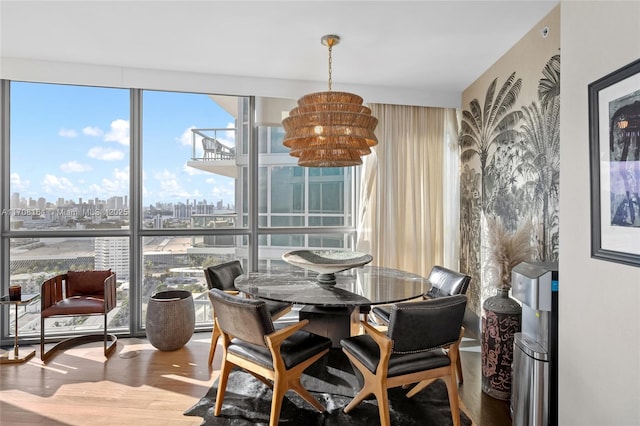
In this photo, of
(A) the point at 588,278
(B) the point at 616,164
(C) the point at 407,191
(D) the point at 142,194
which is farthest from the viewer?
(C) the point at 407,191

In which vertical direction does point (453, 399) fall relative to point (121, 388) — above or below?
above

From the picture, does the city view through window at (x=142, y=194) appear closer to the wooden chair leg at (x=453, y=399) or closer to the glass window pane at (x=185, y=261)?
the glass window pane at (x=185, y=261)

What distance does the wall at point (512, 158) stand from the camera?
2596mm

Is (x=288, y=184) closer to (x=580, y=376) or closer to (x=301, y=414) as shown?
(x=301, y=414)

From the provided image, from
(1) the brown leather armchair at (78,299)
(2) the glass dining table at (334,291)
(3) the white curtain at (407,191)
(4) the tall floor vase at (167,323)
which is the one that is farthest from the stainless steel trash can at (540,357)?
(1) the brown leather armchair at (78,299)

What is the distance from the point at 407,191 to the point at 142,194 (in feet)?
9.34

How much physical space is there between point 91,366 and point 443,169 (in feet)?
13.0

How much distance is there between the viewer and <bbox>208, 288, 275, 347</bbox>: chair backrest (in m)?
2.02

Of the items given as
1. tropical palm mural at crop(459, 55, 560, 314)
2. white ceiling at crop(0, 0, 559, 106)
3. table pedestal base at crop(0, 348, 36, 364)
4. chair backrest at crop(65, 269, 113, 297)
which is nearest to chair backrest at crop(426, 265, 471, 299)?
tropical palm mural at crop(459, 55, 560, 314)

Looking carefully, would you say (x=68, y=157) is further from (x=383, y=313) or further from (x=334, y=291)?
(x=383, y=313)

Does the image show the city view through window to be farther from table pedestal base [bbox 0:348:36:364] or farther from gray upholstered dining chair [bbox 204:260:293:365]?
gray upholstered dining chair [bbox 204:260:293:365]

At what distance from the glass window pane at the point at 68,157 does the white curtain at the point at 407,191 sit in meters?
2.59

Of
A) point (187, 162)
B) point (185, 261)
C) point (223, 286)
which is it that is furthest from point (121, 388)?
point (187, 162)

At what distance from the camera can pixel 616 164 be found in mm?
1514
